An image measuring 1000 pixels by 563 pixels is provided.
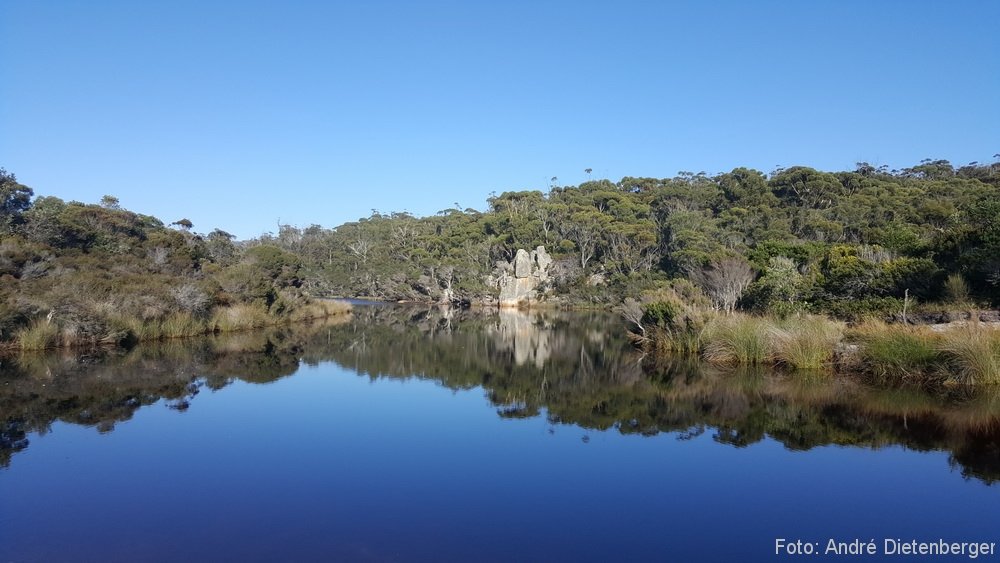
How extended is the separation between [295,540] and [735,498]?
5303 millimetres

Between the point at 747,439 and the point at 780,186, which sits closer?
the point at 747,439

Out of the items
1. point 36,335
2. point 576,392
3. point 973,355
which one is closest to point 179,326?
point 36,335

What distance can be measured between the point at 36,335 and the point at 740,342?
21338 millimetres

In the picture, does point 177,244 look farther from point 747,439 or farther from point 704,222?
point 704,222

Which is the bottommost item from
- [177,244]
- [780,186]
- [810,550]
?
[810,550]

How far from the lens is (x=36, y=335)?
19469 millimetres

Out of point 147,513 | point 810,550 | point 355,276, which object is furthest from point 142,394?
point 355,276

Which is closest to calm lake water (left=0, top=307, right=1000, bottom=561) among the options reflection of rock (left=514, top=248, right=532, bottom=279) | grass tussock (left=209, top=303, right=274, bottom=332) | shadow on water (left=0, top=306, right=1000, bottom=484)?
shadow on water (left=0, top=306, right=1000, bottom=484)

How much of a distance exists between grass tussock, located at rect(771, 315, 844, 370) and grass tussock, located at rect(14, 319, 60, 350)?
71.9 feet

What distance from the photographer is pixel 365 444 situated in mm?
10758

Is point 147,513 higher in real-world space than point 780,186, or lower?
lower

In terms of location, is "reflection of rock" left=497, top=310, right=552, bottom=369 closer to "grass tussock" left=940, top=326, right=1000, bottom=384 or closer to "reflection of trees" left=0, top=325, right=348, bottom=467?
"reflection of trees" left=0, top=325, right=348, bottom=467

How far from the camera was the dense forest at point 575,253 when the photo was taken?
20.4m

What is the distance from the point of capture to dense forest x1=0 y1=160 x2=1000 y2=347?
20375mm
